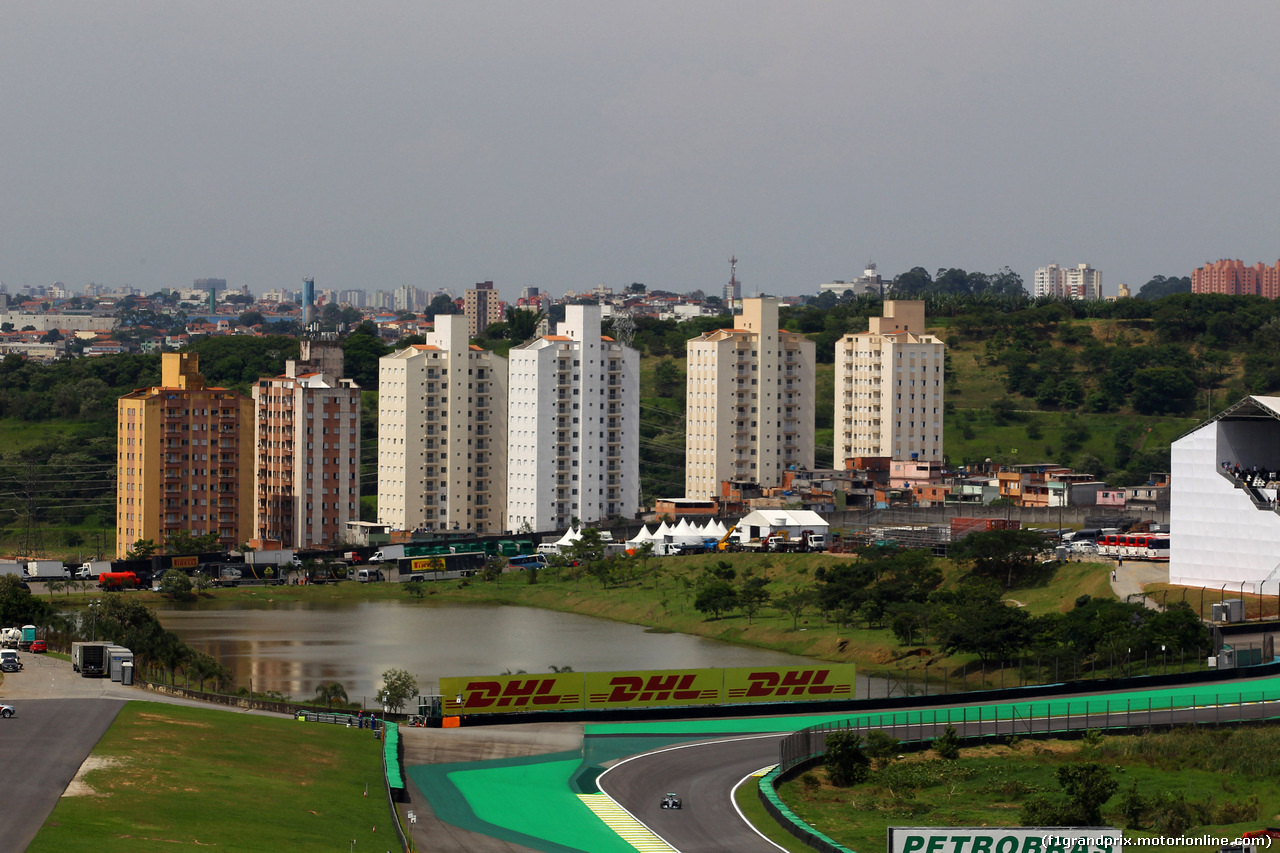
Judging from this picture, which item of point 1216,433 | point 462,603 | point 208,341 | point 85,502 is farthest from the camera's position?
point 208,341

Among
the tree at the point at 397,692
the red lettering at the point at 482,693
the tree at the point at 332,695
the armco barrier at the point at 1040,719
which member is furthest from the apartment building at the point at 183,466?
the armco barrier at the point at 1040,719

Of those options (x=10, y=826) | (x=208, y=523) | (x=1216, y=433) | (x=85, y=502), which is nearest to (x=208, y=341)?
(x=85, y=502)

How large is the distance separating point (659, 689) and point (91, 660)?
16.6m

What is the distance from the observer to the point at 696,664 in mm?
62969

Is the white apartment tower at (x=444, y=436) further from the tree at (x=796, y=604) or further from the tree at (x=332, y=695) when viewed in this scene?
the tree at (x=332, y=695)

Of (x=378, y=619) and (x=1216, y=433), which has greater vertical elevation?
(x=1216, y=433)

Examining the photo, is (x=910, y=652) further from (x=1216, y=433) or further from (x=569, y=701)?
(x=569, y=701)

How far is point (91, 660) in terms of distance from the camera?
48.1 meters

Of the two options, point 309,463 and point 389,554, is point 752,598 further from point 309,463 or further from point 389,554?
point 309,463

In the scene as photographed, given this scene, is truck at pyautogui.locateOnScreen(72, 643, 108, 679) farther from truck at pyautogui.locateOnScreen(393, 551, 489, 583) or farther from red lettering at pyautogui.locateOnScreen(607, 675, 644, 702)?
truck at pyautogui.locateOnScreen(393, 551, 489, 583)

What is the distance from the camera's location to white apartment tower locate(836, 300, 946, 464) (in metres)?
113

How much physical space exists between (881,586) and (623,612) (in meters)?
15.6

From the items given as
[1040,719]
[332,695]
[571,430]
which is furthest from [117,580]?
[1040,719]

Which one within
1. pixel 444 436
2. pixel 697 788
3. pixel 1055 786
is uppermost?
pixel 444 436
